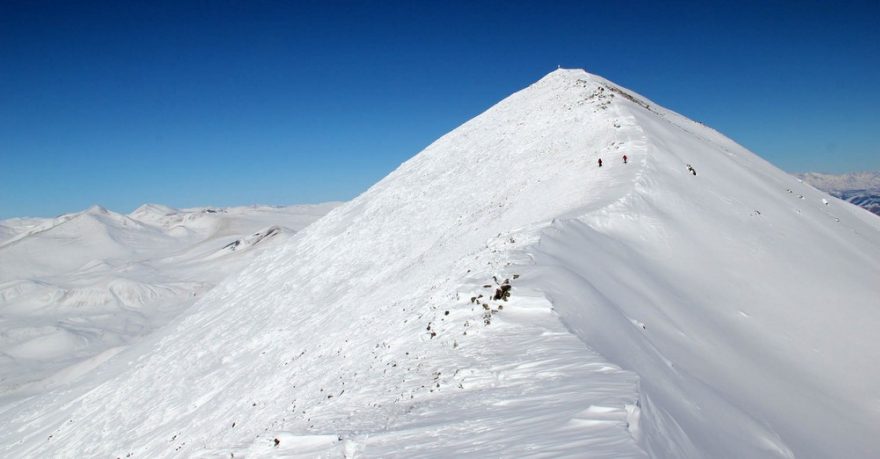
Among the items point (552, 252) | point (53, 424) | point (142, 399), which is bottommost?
point (53, 424)

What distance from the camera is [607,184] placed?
21703mm

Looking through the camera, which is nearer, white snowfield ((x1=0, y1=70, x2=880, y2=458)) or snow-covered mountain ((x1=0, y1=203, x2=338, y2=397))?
white snowfield ((x1=0, y1=70, x2=880, y2=458))

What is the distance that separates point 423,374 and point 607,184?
14849mm

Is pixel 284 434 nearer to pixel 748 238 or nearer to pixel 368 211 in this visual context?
pixel 748 238

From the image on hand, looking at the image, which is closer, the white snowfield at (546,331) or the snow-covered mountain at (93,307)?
the white snowfield at (546,331)

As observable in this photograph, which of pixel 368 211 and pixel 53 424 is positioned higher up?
pixel 368 211

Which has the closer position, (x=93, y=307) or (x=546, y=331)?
Answer: (x=546, y=331)

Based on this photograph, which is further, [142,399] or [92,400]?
[92,400]

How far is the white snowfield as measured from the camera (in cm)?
777

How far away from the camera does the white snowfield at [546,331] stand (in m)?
7.77

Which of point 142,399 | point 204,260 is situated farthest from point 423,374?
point 204,260

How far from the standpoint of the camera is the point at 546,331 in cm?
953

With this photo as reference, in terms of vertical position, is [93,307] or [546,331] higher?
[546,331]

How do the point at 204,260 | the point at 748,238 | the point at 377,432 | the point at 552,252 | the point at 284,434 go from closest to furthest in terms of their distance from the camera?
the point at 377,432 → the point at 284,434 → the point at 552,252 → the point at 748,238 → the point at 204,260
